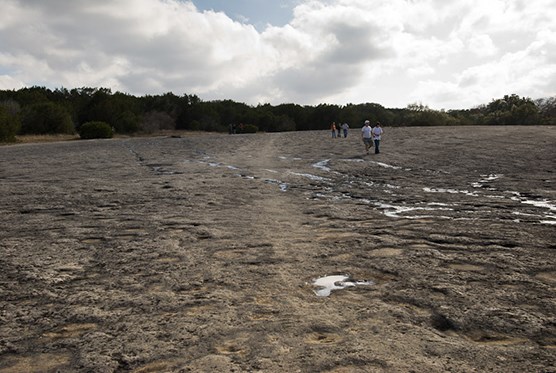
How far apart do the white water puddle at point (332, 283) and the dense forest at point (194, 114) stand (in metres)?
47.6

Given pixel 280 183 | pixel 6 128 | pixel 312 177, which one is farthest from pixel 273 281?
pixel 6 128

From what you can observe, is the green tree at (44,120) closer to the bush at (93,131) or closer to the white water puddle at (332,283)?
the bush at (93,131)

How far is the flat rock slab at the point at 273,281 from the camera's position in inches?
116

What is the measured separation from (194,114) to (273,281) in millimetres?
69056

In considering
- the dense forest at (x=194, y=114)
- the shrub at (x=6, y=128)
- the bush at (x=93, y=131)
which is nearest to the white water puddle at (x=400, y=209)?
the shrub at (x=6, y=128)

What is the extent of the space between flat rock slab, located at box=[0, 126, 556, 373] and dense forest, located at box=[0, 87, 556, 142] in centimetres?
4260

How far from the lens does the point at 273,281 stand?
431cm

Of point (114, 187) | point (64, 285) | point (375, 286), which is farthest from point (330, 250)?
point (114, 187)

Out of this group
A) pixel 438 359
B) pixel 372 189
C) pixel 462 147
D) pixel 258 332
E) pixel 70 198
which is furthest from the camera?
pixel 462 147

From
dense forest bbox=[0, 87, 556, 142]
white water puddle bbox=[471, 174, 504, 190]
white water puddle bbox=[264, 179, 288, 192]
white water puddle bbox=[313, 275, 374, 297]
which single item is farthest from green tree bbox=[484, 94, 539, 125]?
white water puddle bbox=[313, 275, 374, 297]

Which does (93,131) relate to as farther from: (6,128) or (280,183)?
(280,183)

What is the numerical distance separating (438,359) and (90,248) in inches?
163

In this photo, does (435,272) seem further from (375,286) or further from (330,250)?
(330,250)

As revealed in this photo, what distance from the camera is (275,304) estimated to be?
3.75 meters
